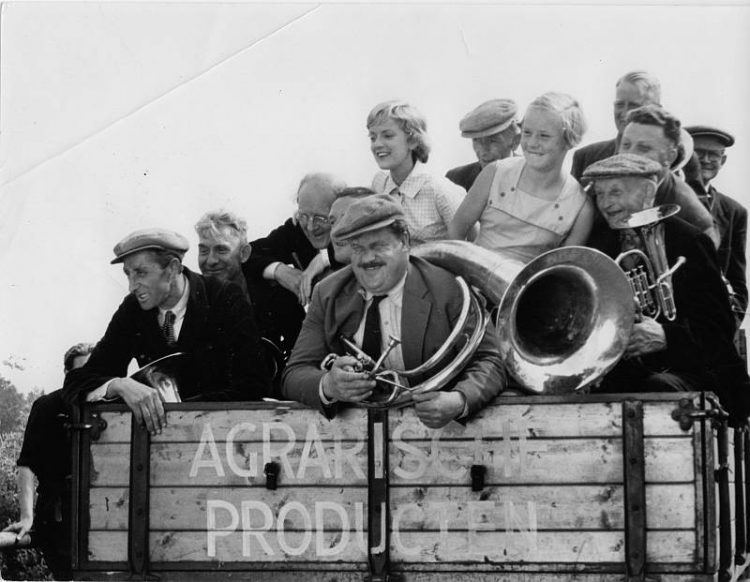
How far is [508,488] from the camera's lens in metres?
5.61

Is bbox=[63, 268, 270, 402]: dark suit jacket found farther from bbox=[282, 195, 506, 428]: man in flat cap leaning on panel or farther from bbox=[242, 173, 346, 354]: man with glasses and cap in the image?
bbox=[282, 195, 506, 428]: man in flat cap leaning on panel

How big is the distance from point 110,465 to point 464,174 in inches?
88.1

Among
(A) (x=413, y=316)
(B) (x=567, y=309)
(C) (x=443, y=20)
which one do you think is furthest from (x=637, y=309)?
(C) (x=443, y=20)

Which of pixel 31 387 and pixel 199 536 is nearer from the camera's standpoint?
pixel 199 536

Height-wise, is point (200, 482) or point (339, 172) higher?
point (339, 172)

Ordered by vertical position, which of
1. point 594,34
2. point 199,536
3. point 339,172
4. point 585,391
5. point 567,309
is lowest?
point 199,536

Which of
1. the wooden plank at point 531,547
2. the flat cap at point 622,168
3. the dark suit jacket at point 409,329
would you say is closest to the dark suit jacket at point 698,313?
the flat cap at point 622,168

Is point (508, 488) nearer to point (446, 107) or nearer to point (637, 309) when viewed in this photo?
point (637, 309)

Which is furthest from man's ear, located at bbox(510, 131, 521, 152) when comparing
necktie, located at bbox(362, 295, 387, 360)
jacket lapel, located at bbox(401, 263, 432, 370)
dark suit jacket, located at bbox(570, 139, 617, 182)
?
necktie, located at bbox(362, 295, 387, 360)

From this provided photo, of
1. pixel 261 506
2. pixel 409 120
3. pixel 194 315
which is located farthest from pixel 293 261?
pixel 261 506

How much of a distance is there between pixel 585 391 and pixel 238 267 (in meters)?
2.05

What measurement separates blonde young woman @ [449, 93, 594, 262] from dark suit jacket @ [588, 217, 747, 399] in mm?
172

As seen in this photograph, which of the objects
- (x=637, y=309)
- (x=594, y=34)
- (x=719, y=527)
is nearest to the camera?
(x=719, y=527)

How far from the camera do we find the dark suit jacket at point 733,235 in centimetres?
633
